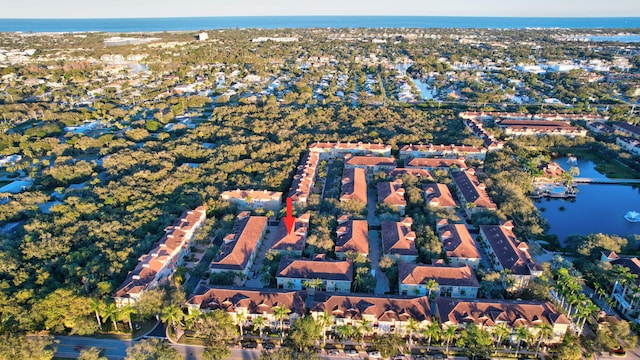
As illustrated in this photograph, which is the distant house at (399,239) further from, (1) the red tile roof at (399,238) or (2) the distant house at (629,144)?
(2) the distant house at (629,144)

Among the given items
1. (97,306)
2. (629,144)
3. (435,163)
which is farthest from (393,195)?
(629,144)

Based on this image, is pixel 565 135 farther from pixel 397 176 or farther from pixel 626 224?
pixel 397 176

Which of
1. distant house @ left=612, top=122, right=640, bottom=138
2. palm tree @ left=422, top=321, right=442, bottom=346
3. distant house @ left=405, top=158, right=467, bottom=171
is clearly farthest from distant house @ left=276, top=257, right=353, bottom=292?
distant house @ left=612, top=122, right=640, bottom=138

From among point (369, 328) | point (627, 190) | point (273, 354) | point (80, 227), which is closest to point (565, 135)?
point (627, 190)

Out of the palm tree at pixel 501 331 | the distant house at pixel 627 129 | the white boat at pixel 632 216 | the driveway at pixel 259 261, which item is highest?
the distant house at pixel 627 129

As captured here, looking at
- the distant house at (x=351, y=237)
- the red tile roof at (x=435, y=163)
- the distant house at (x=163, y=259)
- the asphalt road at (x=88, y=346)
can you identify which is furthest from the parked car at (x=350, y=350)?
the red tile roof at (x=435, y=163)

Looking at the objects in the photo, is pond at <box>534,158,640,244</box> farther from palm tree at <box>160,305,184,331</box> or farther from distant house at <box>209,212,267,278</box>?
palm tree at <box>160,305,184,331</box>
